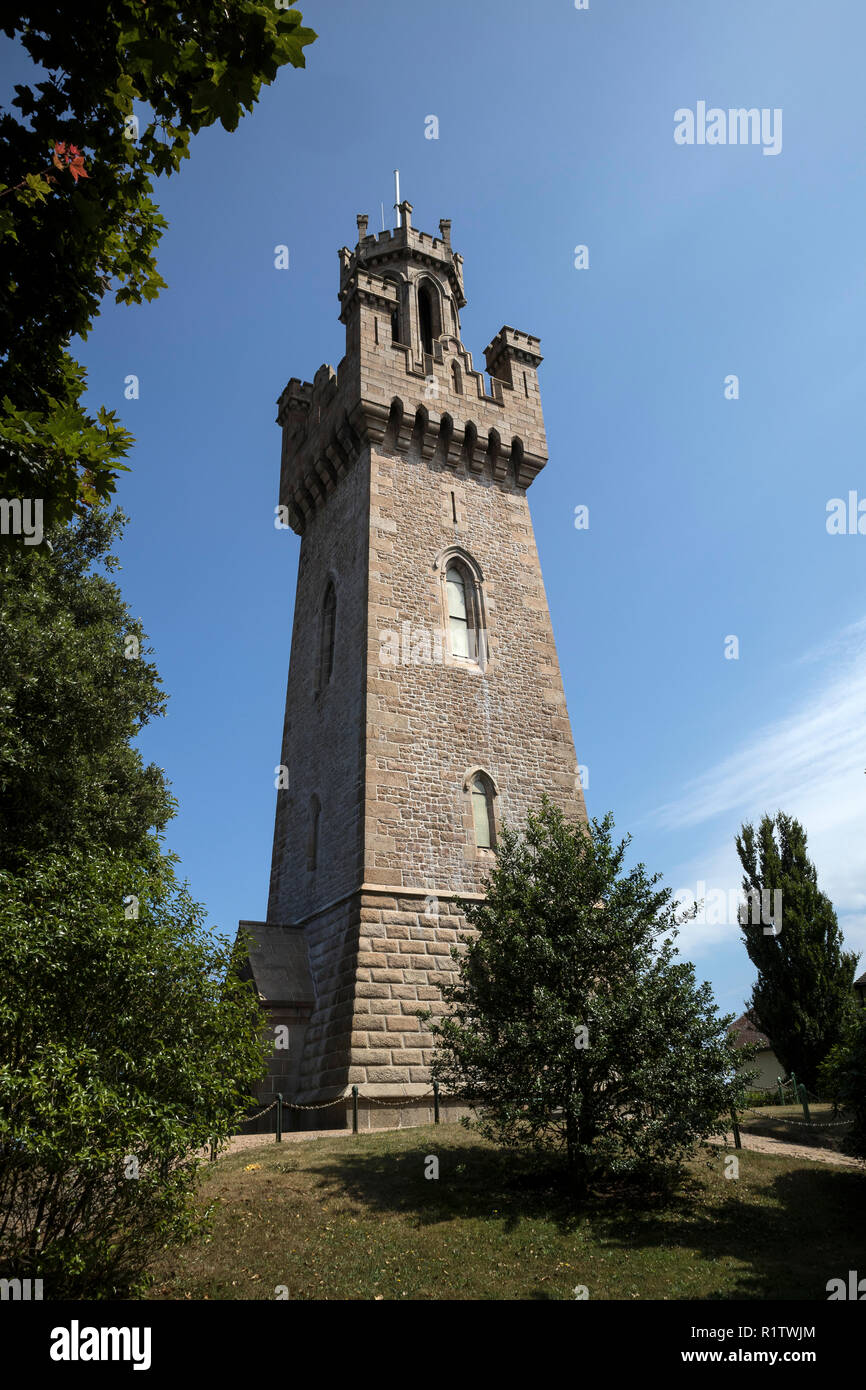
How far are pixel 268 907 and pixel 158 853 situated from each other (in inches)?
483

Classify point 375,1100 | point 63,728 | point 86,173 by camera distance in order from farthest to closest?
point 63,728
point 375,1100
point 86,173

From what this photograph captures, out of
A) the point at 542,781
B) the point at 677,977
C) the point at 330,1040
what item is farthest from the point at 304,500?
the point at 677,977

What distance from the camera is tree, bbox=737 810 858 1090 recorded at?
22.1 meters

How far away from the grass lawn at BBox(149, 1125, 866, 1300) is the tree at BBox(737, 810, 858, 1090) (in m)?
11.2

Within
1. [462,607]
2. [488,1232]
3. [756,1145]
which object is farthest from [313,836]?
[488,1232]

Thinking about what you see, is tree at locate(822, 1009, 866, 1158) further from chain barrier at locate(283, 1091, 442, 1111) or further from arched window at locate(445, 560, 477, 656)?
arched window at locate(445, 560, 477, 656)

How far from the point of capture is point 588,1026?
1070 cm

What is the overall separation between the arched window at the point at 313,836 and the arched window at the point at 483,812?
12.6 ft

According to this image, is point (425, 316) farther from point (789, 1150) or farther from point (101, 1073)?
point (101, 1073)

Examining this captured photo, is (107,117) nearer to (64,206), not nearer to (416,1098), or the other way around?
(64,206)

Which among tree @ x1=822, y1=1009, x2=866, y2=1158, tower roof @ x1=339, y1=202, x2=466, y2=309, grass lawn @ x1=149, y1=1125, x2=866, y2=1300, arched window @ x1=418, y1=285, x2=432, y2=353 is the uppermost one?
tower roof @ x1=339, y1=202, x2=466, y2=309

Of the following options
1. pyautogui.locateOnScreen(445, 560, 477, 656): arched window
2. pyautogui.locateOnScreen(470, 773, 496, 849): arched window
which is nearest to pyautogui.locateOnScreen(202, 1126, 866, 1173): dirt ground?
pyautogui.locateOnScreen(470, 773, 496, 849): arched window

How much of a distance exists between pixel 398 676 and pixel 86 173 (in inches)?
517
